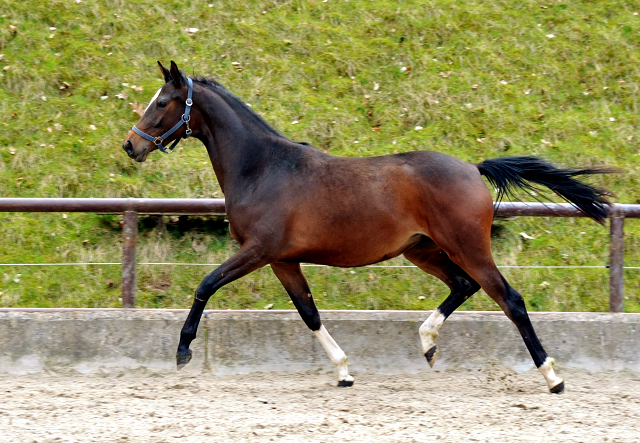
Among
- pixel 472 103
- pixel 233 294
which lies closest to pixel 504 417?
pixel 233 294

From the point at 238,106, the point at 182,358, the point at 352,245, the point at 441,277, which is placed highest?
the point at 238,106

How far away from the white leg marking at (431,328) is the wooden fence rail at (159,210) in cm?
100

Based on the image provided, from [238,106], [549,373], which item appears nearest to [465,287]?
[549,373]

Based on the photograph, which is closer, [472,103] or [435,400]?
[435,400]

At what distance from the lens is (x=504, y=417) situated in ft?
13.5

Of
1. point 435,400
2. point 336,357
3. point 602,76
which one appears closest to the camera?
point 435,400

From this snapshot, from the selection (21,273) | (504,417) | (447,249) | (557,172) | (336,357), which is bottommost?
(21,273)

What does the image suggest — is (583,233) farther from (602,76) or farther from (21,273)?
(21,273)

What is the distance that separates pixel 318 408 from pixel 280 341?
1.02m

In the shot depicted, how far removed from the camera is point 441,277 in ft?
17.4

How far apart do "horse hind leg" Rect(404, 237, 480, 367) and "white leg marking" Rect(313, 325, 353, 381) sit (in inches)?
23.3

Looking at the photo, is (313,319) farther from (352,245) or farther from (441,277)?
(441,277)

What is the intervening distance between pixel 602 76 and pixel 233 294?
6024 mm

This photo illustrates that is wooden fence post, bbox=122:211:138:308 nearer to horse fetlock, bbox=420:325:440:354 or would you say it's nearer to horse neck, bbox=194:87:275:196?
horse neck, bbox=194:87:275:196
